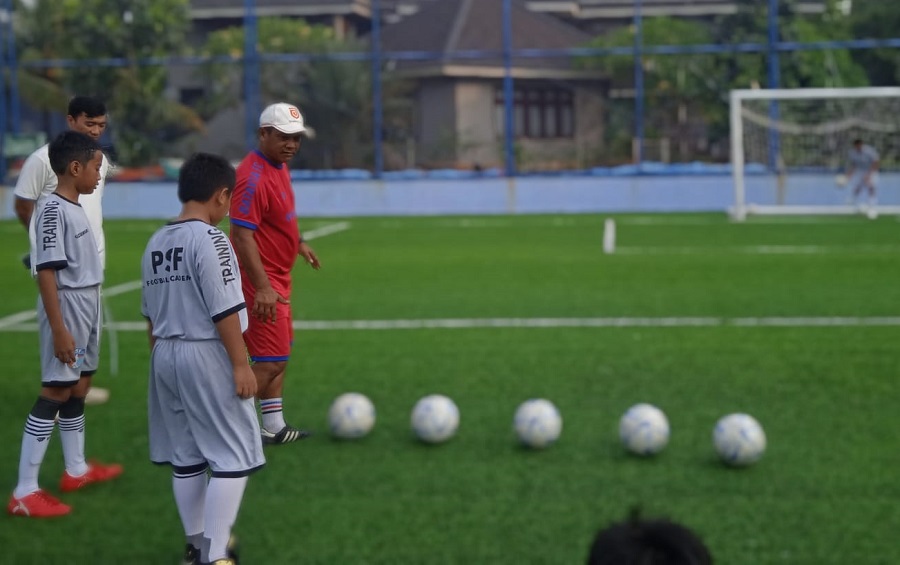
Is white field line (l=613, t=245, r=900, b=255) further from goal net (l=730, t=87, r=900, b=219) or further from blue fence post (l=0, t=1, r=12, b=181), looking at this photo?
blue fence post (l=0, t=1, r=12, b=181)

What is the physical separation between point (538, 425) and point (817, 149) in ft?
84.8

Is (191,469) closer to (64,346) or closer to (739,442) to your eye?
(64,346)

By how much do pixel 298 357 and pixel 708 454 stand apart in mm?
4871

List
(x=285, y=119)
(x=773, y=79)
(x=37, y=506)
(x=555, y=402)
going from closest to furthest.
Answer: (x=285, y=119)
(x=37, y=506)
(x=555, y=402)
(x=773, y=79)

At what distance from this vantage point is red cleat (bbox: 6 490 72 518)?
638cm

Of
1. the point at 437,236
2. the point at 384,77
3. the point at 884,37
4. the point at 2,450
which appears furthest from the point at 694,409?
the point at 884,37

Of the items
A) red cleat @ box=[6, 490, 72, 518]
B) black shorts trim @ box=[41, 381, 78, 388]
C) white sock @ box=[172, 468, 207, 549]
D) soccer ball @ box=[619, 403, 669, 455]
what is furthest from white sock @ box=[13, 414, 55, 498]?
soccer ball @ box=[619, 403, 669, 455]

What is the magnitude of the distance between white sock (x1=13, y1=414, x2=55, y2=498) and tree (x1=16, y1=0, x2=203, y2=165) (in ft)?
98.7

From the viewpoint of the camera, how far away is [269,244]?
4262mm

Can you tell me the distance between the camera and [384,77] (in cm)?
4038

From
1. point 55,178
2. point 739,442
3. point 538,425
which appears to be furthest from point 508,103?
point 55,178

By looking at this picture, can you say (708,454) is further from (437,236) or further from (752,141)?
(752,141)

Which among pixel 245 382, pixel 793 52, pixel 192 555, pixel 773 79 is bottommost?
pixel 192 555

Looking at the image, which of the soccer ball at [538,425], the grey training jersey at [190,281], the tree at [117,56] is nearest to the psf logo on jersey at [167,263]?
the grey training jersey at [190,281]
